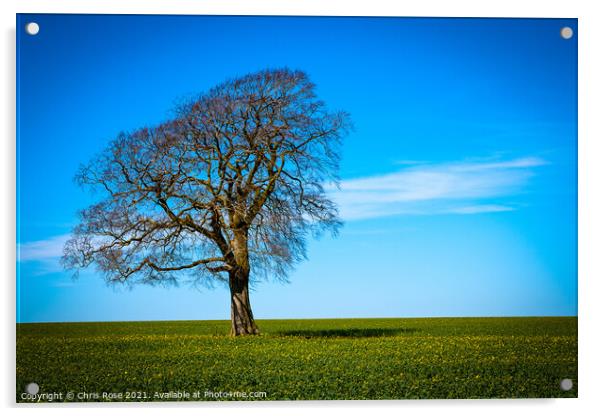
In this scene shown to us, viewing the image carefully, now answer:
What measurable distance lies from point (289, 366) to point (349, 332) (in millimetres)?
5911

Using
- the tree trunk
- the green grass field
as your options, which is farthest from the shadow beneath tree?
the green grass field

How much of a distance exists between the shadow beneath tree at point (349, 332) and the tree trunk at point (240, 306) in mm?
1177

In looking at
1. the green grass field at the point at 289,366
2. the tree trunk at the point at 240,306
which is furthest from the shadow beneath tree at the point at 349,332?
the green grass field at the point at 289,366

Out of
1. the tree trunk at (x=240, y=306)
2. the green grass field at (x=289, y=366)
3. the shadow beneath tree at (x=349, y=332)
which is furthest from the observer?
the shadow beneath tree at (x=349, y=332)

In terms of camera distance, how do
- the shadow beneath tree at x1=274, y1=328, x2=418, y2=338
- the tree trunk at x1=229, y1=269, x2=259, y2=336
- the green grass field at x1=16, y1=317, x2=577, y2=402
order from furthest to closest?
the shadow beneath tree at x1=274, y1=328, x2=418, y2=338, the tree trunk at x1=229, y1=269, x2=259, y2=336, the green grass field at x1=16, y1=317, x2=577, y2=402

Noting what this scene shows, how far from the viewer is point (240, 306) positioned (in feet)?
64.6

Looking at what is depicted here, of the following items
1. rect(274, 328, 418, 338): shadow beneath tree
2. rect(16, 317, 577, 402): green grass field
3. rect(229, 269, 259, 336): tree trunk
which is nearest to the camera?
rect(16, 317, 577, 402): green grass field

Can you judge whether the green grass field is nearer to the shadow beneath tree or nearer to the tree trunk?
the tree trunk

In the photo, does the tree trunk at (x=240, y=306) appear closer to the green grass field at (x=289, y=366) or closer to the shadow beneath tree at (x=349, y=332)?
the green grass field at (x=289, y=366)

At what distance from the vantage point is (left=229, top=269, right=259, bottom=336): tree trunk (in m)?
19.3

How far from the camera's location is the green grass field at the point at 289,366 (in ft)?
50.6

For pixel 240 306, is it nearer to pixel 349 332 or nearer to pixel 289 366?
pixel 289 366

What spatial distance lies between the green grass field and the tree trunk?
2.79 ft
